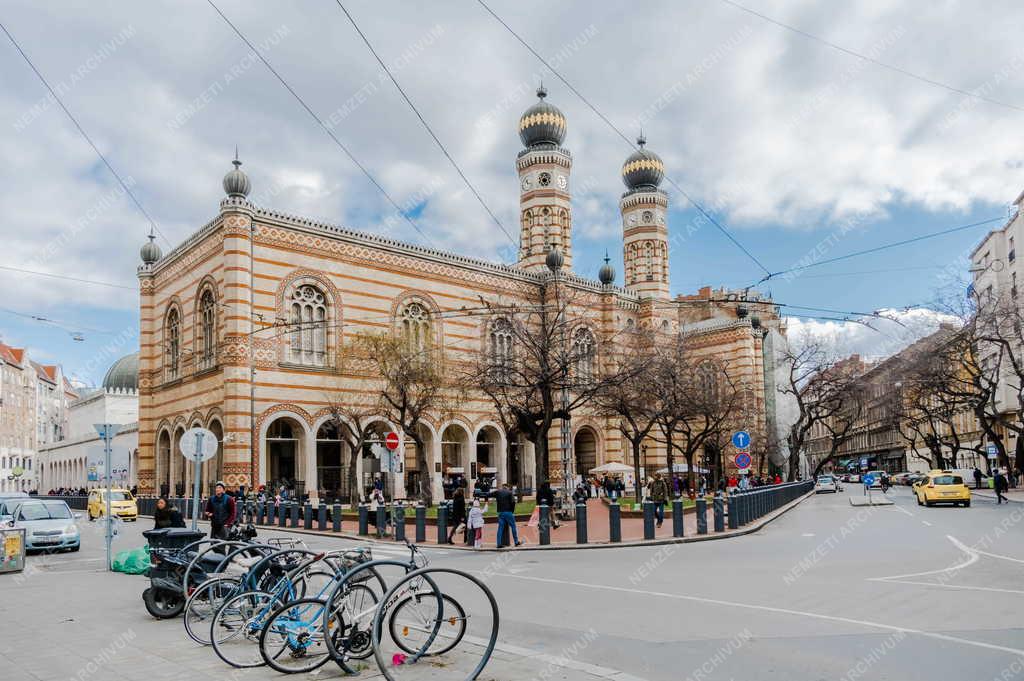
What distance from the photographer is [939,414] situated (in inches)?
1967

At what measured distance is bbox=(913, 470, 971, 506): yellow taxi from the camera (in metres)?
31.1

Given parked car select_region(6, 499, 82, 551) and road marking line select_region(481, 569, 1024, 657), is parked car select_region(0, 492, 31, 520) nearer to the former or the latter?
parked car select_region(6, 499, 82, 551)

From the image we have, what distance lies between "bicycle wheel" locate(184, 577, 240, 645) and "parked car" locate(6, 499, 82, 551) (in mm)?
12463

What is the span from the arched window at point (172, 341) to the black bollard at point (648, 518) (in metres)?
25.9

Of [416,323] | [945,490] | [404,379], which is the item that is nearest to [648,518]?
[404,379]

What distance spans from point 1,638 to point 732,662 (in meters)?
7.34

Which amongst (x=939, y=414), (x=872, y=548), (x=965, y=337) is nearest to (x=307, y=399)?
(x=872, y=548)

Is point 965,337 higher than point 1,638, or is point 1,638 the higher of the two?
point 965,337

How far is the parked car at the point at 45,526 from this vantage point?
19.0 meters

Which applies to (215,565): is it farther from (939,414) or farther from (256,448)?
(939,414)

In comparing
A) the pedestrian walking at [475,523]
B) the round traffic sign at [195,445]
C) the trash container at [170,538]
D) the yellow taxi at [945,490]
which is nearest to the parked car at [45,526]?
the round traffic sign at [195,445]

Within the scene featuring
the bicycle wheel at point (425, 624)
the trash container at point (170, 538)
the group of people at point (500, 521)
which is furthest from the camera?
the group of people at point (500, 521)

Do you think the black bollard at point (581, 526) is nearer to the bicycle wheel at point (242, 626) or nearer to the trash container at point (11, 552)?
the trash container at point (11, 552)

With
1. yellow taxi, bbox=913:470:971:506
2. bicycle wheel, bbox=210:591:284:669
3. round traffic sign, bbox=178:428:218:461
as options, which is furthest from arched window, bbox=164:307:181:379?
bicycle wheel, bbox=210:591:284:669
